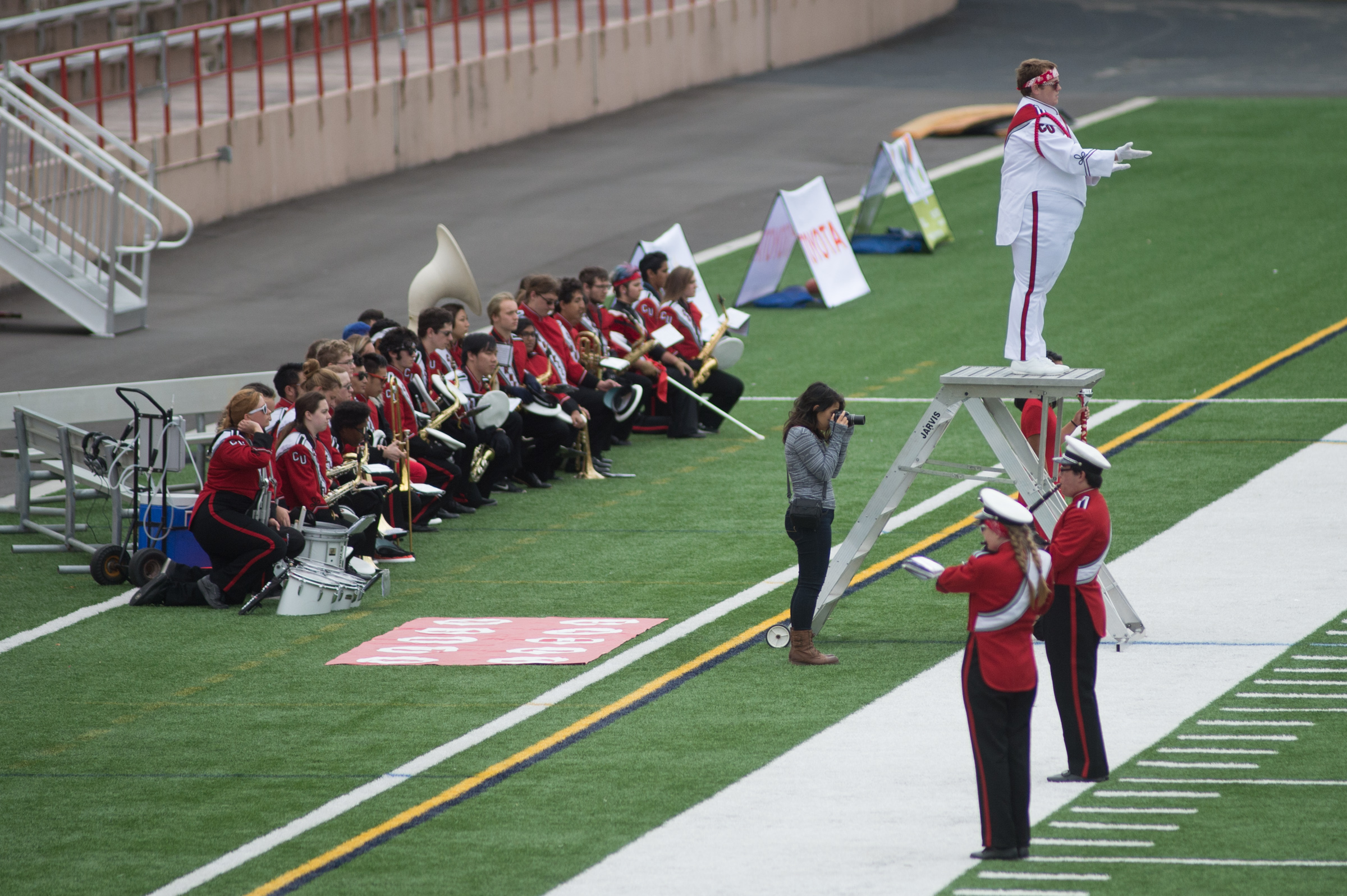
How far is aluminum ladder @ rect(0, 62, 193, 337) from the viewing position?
71.2 feet

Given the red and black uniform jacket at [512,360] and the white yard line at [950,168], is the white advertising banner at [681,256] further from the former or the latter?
the red and black uniform jacket at [512,360]

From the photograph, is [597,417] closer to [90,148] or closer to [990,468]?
[990,468]

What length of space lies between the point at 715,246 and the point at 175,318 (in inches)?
298

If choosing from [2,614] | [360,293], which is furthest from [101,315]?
[2,614]

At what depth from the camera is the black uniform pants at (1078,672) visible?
30.0ft

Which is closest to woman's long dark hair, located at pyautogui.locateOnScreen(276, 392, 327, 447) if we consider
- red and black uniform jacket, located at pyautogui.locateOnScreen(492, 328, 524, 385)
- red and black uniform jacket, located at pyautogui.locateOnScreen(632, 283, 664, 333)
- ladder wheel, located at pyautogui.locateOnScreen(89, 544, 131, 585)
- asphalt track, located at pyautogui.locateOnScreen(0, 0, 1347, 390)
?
ladder wheel, located at pyautogui.locateOnScreen(89, 544, 131, 585)

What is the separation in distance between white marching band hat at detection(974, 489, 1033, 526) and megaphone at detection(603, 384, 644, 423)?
917 centimetres

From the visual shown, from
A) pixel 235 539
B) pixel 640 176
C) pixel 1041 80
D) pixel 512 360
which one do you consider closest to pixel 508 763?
pixel 235 539

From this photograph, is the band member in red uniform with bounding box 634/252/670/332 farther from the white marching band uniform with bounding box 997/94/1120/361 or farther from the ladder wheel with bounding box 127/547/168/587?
the white marching band uniform with bounding box 997/94/1120/361

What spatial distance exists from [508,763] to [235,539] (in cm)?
366

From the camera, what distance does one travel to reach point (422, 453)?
49.1 ft

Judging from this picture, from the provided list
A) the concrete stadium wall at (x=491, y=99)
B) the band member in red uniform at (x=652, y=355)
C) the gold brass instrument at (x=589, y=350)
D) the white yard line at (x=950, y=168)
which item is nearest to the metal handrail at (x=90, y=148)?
the concrete stadium wall at (x=491, y=99)

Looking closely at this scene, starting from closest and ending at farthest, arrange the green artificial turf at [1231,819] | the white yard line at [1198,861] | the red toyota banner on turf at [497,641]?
the green artificial turf at [1231,819], the white yard line at [1198,861], the red toyota banner on turf at [497,641]

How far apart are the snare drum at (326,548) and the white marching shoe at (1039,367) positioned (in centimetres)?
462
